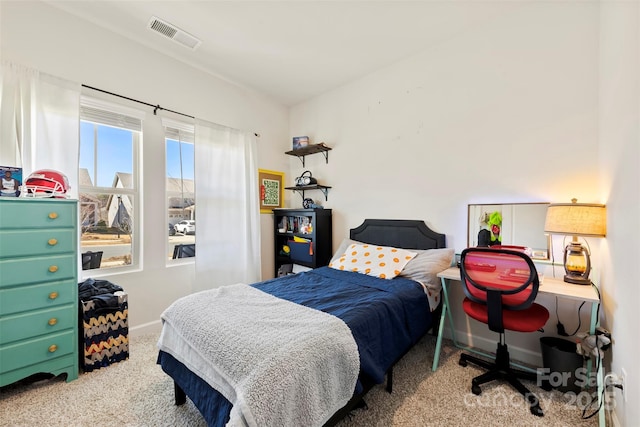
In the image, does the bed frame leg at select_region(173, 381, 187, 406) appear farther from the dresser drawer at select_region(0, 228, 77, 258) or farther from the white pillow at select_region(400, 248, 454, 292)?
the white pillow at select_region(400, 248, 454, 292)

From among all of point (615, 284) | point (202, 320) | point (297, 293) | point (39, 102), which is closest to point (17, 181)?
point (39, 102)

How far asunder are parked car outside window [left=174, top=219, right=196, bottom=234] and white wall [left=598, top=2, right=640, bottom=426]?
327 cm

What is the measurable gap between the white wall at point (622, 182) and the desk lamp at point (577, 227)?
0.07m

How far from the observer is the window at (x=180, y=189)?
2.76m

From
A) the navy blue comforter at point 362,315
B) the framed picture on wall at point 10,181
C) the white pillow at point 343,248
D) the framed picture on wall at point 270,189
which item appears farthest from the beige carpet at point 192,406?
the framed picture on wall at point 270,189

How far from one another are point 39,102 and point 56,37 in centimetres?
59

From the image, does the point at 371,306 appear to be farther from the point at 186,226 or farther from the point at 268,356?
the point at 186,226

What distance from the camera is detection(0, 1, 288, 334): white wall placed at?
195 cm

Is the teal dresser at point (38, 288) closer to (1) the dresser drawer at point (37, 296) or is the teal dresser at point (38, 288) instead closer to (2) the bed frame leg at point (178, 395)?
(1) the dresser drawer at point (37, 296)

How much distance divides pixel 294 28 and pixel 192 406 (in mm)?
2974

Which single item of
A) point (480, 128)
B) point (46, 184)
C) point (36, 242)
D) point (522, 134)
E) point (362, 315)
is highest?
point (480, 128)

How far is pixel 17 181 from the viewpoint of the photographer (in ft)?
5.57

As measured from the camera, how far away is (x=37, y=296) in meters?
1.69

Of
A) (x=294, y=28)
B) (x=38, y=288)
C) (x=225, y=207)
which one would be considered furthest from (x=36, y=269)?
(x=294, y=28)
